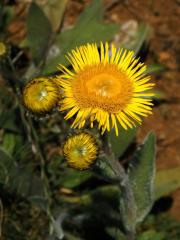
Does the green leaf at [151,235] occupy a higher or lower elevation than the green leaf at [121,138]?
lower

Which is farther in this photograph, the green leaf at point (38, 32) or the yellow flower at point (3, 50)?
the green leaf at point (38, 32)

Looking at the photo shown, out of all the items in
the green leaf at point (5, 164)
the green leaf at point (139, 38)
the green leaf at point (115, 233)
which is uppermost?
the green leaf at point (139, 38)

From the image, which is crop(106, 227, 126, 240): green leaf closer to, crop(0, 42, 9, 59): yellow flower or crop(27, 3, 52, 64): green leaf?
crop(0, 42, 9, 59): yellow flower

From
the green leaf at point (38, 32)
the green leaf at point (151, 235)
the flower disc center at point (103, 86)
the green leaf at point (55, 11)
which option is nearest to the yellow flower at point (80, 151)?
the flower disc center at point (103, 86)

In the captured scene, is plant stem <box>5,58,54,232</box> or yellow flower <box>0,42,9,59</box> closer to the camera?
yellow flower <box>0,42,9,59</box>

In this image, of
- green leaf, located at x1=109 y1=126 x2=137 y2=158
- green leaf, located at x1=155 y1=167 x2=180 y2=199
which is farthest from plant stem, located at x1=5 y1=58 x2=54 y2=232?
green leaf, located at x1=155 y1=167 x2=180 y2=199

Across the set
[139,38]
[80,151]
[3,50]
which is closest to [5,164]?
[3,50]

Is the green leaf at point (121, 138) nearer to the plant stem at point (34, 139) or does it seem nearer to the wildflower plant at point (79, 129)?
the wildflower plant at point (79, 129)
